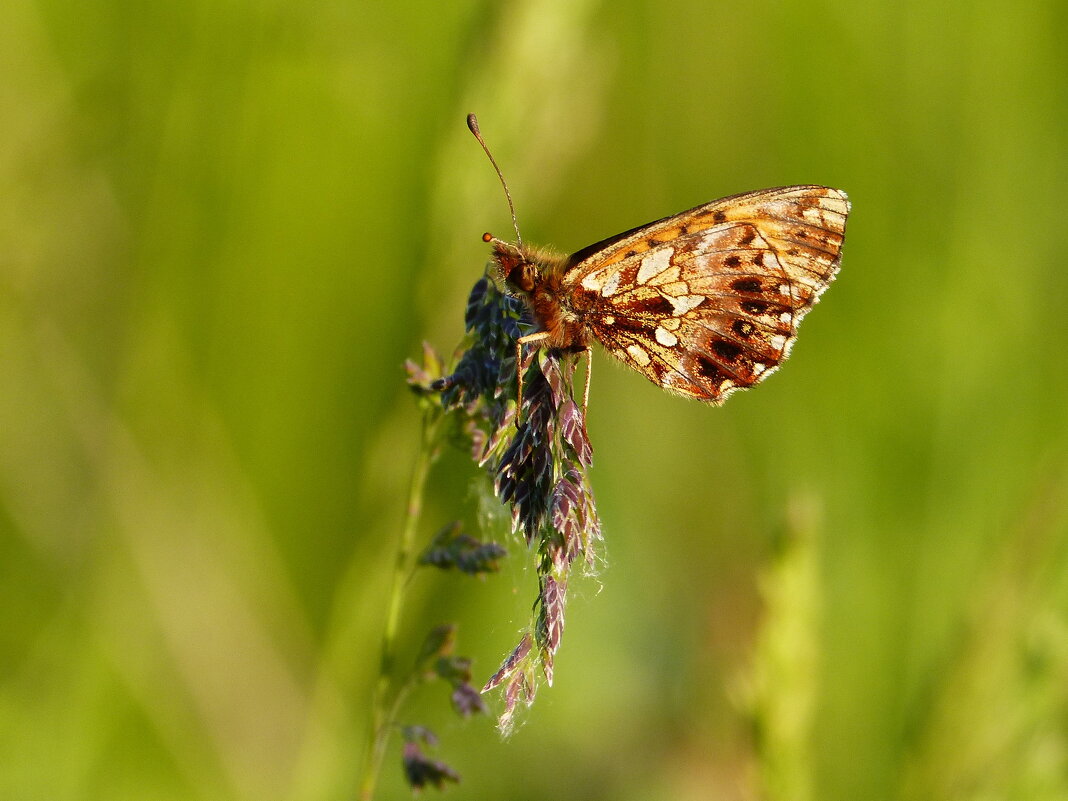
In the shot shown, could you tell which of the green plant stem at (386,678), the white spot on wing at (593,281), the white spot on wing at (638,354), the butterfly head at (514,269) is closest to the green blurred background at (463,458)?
the butterfly head at (514,269)

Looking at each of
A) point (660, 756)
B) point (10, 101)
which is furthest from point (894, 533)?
point (10, 101)

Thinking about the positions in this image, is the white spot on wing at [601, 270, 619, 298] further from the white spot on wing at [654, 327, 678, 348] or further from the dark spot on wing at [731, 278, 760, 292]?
the dark spot on wing at [731, 278, 760, 292]

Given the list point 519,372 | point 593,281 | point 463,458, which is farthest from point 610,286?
point 463,458

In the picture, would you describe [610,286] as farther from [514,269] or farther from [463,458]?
[463,458]

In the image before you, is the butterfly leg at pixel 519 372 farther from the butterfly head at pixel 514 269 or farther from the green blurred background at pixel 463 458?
the green blurred background at pixel 463 458

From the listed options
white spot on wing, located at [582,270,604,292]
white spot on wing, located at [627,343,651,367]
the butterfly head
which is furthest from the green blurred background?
white spot on wing, located at [627,343,651,367]

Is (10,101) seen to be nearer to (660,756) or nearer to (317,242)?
(317,242)
